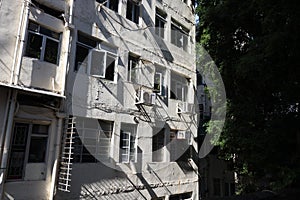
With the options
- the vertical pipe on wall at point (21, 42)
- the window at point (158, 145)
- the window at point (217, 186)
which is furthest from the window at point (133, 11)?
the window at point (217, 186)

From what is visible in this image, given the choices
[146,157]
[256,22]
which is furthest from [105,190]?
[256,22]

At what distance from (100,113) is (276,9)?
6662 millimetres

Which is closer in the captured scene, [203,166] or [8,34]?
[8,34]

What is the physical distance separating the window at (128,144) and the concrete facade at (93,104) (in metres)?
0.03

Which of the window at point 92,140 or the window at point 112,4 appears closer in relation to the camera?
the window at point 92,140

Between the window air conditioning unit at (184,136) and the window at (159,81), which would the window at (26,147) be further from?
the window air conditioning unit at (184,136)

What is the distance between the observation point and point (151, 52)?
9.90 meters

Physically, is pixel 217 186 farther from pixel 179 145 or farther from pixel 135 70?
pixel 135 70

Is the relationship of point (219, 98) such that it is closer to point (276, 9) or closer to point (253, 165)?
point (253, 165)

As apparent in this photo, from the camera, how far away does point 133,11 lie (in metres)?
9.62

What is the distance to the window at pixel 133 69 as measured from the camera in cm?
895

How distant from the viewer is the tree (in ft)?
26.4

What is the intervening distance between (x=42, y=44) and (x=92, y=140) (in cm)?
312

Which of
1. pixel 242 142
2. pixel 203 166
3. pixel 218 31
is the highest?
pixel 218 31
